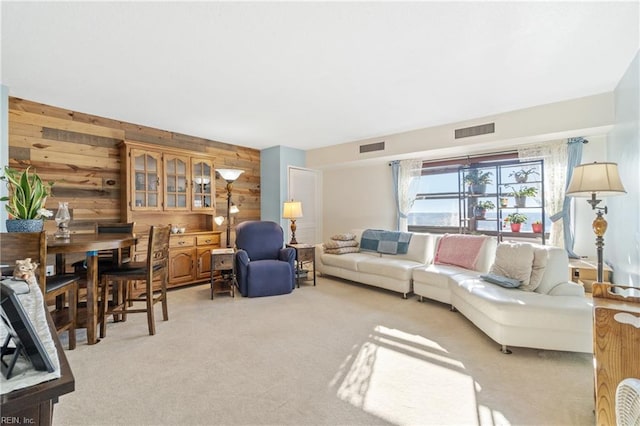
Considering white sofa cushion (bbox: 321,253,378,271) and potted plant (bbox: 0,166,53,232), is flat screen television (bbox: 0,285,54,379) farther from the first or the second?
white sofa cushion (bbox: 321,253,378,271)

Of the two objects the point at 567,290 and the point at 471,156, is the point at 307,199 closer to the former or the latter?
the point at 471,156

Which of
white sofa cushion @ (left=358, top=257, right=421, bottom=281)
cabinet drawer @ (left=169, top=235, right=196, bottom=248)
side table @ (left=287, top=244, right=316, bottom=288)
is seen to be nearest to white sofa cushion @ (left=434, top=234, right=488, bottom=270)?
white sofa cushion @ (left=358, top=257, right=421, bottom=281)

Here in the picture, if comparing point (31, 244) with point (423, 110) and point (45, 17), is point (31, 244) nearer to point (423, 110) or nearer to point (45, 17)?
point (45, 17)

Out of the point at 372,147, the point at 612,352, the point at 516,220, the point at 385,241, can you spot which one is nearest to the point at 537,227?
the point at 516,220

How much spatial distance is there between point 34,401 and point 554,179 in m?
5.07

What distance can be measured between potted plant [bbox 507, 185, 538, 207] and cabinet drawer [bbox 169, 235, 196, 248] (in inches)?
191

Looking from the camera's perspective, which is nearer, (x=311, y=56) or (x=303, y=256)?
(x=311, y=56)

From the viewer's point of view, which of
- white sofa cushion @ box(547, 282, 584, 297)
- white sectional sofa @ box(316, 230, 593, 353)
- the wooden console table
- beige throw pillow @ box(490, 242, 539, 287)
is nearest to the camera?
the wooden console table

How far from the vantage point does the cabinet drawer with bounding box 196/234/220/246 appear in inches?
180

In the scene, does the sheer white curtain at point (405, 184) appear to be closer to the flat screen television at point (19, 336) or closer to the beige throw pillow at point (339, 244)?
the beige throw pillow at point (339, 244)

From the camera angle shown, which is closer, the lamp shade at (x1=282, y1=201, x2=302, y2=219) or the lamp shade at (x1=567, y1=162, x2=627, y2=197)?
the lamp shade at (x1=567, y1=162, x2=627, y2=197)

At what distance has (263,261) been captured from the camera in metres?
4.20

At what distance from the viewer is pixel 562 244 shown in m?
3.88

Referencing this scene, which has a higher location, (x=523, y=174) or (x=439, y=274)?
(x=523, y=174)
